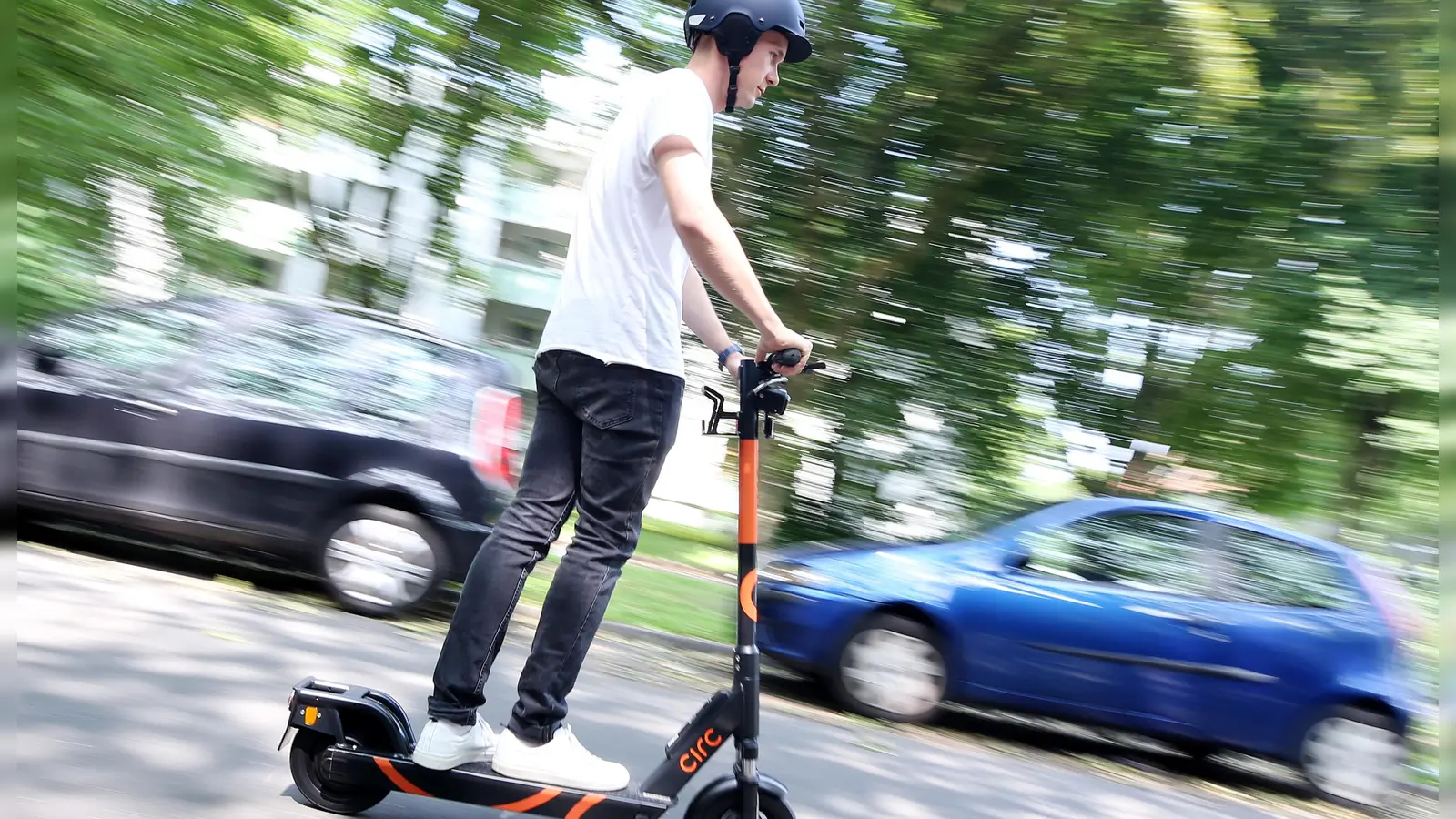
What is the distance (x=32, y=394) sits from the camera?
517 centimetres

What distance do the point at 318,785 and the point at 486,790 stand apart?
471 mm

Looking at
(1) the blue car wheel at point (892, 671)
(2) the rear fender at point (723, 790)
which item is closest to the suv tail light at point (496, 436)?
(1) the blue car wheel at point (892, 671)

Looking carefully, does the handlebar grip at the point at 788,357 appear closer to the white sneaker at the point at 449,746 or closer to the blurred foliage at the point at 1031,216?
the white sneaker at the point at 449,746

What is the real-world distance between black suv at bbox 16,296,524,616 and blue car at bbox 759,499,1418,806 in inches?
60.7

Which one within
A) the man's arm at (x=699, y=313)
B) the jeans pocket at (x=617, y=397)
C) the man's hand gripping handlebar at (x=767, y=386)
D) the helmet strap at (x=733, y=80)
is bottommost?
the jeans pocket at (x=617, y=397)

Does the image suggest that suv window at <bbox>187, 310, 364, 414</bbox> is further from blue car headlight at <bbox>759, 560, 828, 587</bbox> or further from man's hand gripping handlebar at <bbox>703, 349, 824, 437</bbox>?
man's hand gripping handlebar at <bbox>703, 349, 824, 437</bbox>

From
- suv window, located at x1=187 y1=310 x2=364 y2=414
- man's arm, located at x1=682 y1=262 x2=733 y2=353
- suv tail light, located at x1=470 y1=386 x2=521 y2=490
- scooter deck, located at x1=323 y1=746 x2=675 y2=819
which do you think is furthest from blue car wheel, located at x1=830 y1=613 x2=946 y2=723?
scooter deck, located at x1=323 y1=746 x2=675 y2=819

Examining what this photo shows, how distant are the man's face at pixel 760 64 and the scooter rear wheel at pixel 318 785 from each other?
175cm

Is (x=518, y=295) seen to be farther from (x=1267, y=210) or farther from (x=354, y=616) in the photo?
(x=1267, y=210)

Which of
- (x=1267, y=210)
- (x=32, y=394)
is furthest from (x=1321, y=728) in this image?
(x=32, y=394)

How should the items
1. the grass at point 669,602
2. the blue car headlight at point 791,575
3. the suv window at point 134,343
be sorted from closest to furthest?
the suv window at point 134,343, the blue car headlight at point 791,575, the grass at point 669,602

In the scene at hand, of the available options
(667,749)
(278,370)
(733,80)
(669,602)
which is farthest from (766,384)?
(669,602)

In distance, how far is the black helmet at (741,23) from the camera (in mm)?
2518

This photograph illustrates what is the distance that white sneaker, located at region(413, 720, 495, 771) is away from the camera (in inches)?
98.7
